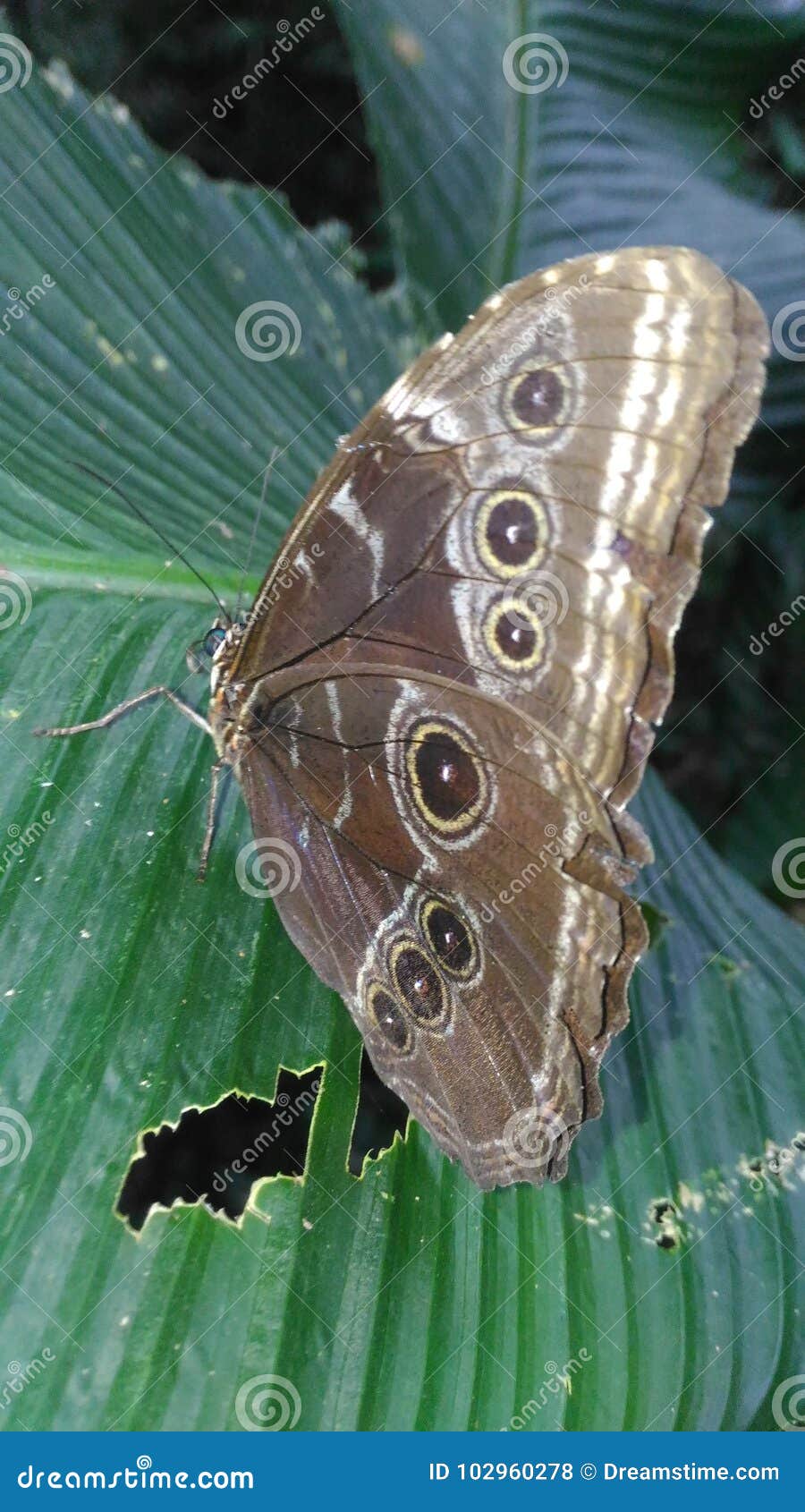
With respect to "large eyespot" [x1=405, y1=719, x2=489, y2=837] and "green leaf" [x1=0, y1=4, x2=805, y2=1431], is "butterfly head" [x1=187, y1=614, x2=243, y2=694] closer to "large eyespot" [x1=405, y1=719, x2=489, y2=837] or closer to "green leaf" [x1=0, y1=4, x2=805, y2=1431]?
"green leaf" [x1=0, y1=4, x2=805, y2=1431]

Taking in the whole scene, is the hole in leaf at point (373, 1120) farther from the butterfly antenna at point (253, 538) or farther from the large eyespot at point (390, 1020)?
the butterfly antenna at point (253, 538)

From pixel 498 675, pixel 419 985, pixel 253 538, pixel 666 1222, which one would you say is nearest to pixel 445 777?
pixel 498 675

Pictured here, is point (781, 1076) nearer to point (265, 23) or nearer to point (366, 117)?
point (366, 117)

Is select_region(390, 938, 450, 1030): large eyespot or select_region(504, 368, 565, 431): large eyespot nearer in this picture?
select_region(504, 368, 565, 431): large eyespot

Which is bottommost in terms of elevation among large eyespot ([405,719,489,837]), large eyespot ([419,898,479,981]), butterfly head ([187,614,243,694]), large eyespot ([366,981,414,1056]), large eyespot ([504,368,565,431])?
large eyespot ([366,981,414,1056])

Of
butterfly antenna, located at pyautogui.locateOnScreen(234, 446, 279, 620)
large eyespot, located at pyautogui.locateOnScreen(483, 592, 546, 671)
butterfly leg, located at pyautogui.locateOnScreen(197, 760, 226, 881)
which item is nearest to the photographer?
large eyespot, located at pyautogui.locateOnScreen(483, 592, 546, 671)

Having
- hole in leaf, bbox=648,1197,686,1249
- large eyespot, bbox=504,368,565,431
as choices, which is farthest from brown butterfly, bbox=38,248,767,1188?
hole in leaf, bbox=648,1197,686,1249

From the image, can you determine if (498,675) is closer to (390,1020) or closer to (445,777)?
(445,777)
